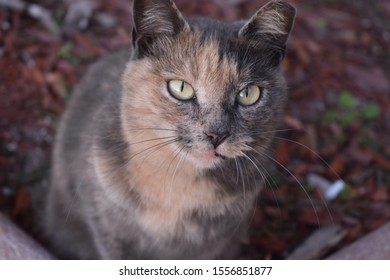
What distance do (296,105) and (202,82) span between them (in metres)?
1.35

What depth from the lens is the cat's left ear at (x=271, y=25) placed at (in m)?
1.75

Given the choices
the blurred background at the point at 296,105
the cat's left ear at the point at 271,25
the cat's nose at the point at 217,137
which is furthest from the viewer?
the blurred background at the point at 296,105

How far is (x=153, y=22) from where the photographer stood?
5.82 ft

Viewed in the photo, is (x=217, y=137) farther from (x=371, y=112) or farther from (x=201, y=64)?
(x=371, y=112)

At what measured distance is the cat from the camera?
5.62 ft

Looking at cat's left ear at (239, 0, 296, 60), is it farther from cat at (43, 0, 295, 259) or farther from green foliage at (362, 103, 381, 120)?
green foliage at (362, 103, 381, 120)

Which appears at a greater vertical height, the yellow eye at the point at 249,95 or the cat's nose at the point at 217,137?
the yellow eye at the point at 249,95

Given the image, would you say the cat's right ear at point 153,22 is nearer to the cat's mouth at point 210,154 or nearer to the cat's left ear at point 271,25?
the cat's left ear at point 271,25

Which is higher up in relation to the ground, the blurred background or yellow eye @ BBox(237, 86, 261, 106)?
yellow eye @ BBox(237, 86, 261, 106)

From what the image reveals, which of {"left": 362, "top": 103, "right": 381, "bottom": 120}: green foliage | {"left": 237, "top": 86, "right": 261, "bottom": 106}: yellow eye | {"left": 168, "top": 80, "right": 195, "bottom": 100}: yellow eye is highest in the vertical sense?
{"left": 168, "top": 80, "right": 195, "bottom": 100}: yellow eye

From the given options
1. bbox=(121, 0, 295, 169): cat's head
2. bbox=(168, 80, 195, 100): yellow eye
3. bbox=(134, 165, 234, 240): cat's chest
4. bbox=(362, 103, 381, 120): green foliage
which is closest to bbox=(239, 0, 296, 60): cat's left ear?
bbox=(121, 0, 295, 169): cat's head

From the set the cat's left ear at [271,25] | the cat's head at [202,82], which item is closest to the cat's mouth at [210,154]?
the cat's head at [202,82]

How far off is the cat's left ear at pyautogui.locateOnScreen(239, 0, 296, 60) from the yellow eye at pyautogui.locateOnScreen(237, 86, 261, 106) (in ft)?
0.48

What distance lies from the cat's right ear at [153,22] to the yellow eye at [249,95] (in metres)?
0.26
